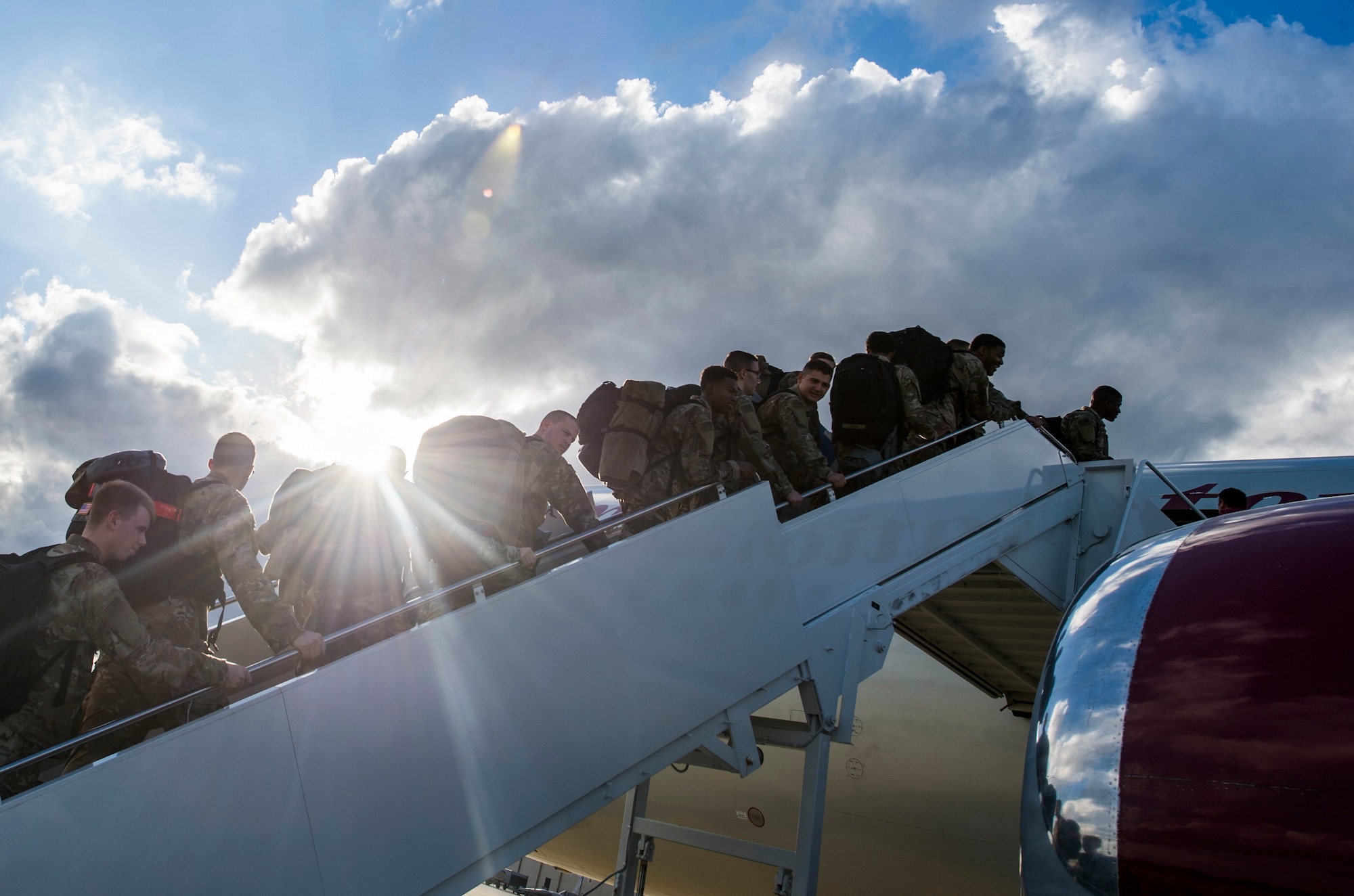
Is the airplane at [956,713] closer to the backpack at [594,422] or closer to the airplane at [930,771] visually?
the airplane at [930,771]

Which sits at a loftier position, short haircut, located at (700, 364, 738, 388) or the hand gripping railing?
short haircut, located at (700, 364, 738, 388)

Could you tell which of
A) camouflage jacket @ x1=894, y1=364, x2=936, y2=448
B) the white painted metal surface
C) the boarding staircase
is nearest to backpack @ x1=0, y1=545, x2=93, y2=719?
the boarding staircase

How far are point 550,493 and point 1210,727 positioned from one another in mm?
3446

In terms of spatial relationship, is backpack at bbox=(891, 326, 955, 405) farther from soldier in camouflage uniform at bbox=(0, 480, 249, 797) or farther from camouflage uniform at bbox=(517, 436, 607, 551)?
soldier in camouflage uniform at bbox=(0, 480, 249, 797)

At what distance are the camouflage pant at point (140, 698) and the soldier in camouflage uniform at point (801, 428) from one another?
3.74 meters

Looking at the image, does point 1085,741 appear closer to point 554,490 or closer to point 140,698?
point 554,490

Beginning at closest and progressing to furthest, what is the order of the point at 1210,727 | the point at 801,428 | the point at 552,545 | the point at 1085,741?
the point at 1210,727 → the point at 1085,741 → the point at 552,545 → the point at 801,428

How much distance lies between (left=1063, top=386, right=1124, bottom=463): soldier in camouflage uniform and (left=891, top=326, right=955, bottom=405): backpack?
184 centimetres

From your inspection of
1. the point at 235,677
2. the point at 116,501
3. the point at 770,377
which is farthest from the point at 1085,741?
the point at 770,377

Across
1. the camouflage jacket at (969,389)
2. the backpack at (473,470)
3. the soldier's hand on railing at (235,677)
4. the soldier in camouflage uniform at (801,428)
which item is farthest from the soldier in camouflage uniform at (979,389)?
the soldier's hand on railing at (235,677)

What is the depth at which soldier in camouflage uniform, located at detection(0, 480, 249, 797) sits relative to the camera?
124 inches

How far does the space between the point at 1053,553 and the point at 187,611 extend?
6.14 metres

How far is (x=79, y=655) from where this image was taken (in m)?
3.24

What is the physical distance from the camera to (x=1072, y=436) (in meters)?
8.33
